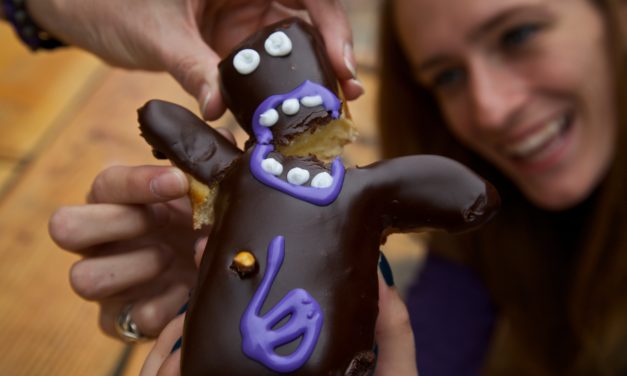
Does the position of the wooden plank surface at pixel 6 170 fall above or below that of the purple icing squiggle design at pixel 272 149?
below

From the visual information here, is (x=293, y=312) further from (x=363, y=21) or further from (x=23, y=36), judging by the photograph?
(x=363, y=21)

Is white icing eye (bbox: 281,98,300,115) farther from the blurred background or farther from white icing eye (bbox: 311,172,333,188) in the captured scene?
the blurred background

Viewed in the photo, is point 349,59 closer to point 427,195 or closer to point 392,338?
point 427,195

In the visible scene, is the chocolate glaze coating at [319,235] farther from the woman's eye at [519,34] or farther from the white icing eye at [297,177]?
the woman's eye at [519,34]

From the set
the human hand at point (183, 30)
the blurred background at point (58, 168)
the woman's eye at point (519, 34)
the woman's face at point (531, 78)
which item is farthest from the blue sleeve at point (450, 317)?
the human hand at point (183, 30)

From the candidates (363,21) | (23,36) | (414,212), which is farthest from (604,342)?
(363,21)

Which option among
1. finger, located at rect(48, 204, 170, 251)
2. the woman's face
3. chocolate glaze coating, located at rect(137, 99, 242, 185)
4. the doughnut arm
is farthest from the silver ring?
the woman's face

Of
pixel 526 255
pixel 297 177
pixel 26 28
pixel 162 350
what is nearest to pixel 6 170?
pixel 26 28
